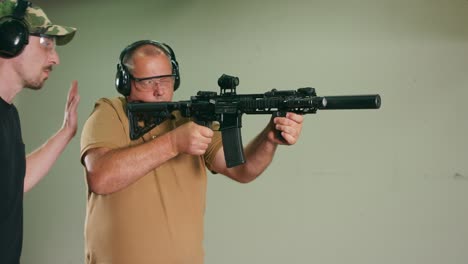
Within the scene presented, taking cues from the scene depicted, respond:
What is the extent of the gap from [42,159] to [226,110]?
698 millimetres

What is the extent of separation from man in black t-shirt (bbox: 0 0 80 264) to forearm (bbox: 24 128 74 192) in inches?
8.8

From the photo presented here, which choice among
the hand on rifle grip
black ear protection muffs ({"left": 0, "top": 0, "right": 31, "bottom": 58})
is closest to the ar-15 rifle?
the hand on rifle grip

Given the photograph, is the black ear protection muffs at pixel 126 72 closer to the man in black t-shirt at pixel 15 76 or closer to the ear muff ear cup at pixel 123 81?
the ear muff ear cup at pixel 123 81

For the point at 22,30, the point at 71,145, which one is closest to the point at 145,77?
the point at 22,30

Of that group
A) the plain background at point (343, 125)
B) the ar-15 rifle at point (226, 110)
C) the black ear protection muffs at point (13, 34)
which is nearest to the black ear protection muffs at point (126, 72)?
the ar-15 rifle at point (226, 110)

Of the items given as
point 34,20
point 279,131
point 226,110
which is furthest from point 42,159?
point 279,131

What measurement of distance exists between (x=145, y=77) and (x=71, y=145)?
1.68 m

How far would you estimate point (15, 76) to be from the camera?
→ 1.35 m

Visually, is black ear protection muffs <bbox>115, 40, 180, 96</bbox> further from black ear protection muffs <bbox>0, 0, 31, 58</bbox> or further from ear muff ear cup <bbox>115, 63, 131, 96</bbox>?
black ear protection muffs <bbox>0, 0, 31, 58</bbox>

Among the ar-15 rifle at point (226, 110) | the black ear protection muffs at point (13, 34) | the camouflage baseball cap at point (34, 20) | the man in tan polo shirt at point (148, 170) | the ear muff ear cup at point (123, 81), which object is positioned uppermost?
the camouflage baseball cap at point (34, 20)

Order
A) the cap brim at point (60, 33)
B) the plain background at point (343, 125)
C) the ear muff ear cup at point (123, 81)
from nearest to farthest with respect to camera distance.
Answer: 1. the cap brim at point (60, 33)
2. the ear muff ear cup at point (123, 81)
3. the plain background at point (343, 125)

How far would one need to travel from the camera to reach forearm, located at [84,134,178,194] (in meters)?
1.42

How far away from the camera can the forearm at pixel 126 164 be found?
1.42 meters

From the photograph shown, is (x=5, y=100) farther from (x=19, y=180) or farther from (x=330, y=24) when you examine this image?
(x=330, y=24)
